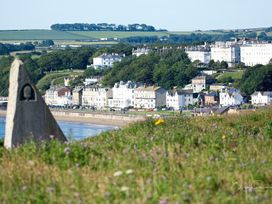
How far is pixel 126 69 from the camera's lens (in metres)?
75.6

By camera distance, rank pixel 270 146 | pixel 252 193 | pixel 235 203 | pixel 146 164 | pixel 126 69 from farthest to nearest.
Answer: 1. pixel 126 69
2. pixel 270 146
3. pixel 146 164
4. pixel 252 193
5. pixel 235 203

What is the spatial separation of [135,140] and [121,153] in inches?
32.9

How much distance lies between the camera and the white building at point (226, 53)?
9238 centimetres

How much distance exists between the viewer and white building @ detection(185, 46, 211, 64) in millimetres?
90312

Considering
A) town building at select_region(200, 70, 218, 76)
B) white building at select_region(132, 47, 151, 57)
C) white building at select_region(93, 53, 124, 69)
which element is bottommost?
town building at select_region(200, 70, 218, 76)

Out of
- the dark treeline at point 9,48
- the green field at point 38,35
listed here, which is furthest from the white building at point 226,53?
the green field at point 38,35

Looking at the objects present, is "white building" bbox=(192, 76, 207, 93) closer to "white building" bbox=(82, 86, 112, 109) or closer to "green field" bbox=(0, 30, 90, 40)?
"white building" bbox=(82, 86, 112, 109)

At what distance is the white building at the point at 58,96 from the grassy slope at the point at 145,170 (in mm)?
61171

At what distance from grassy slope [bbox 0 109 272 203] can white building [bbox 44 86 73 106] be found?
201ft

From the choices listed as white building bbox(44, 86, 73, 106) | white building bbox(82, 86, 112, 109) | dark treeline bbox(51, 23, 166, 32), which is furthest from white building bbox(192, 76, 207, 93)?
dark treeline bbox(51, 23, 166, 32)

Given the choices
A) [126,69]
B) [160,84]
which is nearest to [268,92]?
[160,84]

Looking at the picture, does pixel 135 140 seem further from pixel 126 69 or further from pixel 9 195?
pixel 126 69

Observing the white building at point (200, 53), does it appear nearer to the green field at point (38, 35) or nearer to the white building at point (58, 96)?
the white building at point (58, 96)

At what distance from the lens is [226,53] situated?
9288 cm
